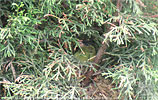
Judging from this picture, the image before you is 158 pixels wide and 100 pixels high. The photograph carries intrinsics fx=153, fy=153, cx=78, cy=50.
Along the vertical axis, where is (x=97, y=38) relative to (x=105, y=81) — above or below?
above

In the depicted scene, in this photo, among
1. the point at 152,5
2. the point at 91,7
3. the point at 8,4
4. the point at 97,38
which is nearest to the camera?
the point at 91,7

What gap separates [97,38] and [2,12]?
150cm

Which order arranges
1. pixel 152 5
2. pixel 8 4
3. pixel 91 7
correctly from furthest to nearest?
pixel 152 5 < pixel 8 4 < pixel 91 7

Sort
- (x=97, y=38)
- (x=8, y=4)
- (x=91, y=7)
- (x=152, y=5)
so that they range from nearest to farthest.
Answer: (x=91, y=7) < (x=8, y=4) < (x=97, y=38) < (x=152, y=5)

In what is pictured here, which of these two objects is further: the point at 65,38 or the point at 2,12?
the point at 65,38

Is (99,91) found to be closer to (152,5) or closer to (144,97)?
(144,97)

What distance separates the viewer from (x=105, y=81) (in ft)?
9.10

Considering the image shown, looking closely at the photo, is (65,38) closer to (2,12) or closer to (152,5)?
(2,12)

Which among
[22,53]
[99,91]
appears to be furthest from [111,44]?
[22,53]

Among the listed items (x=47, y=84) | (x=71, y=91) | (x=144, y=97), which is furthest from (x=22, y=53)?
(x=144, y=97)

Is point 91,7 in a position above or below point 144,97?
above

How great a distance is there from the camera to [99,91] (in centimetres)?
267

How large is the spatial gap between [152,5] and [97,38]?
4.09 feet

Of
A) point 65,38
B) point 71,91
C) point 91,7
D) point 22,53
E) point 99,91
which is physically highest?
point 91,7
